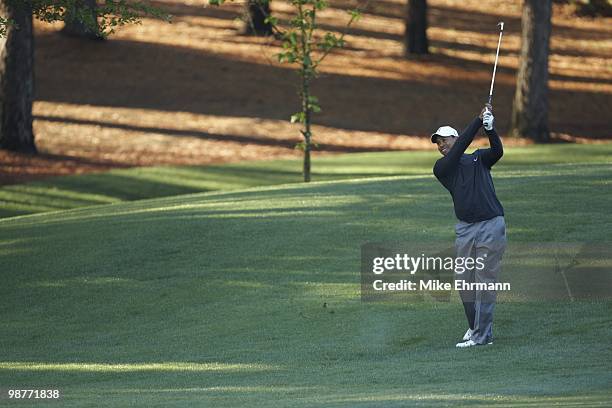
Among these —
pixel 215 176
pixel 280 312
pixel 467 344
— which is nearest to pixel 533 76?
pixel 215 176

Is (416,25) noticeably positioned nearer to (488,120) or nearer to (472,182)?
(472,182)

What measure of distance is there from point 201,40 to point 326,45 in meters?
22.3

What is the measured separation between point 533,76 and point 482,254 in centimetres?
2428

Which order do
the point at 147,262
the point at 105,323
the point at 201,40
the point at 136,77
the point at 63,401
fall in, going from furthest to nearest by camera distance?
the point at 201,40
the point at 136,77
the point at 147,262
the point at 105,323
the point at 63,401

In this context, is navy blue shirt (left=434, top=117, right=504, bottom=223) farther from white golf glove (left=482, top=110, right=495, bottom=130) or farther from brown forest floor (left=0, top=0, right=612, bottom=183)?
brown forest floor (left=0, top=0, right=612, bottom=183)

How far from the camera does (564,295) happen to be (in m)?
13.5

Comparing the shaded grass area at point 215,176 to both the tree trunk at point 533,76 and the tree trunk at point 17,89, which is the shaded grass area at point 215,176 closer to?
the tree trunk at point 17,89

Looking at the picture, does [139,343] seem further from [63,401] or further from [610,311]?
[610,311]

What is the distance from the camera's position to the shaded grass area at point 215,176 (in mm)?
27264

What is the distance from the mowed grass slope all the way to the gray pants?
1.49 feet

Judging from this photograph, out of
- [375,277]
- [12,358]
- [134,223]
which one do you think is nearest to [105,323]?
[12,358]

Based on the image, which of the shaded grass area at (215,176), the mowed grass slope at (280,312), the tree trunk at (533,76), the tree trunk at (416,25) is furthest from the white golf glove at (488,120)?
the tree trunk at (416,25)

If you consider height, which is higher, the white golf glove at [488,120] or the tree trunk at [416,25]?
the white golf glove at [488,120]

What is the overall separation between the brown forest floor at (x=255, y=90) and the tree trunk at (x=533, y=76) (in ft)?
6.17
